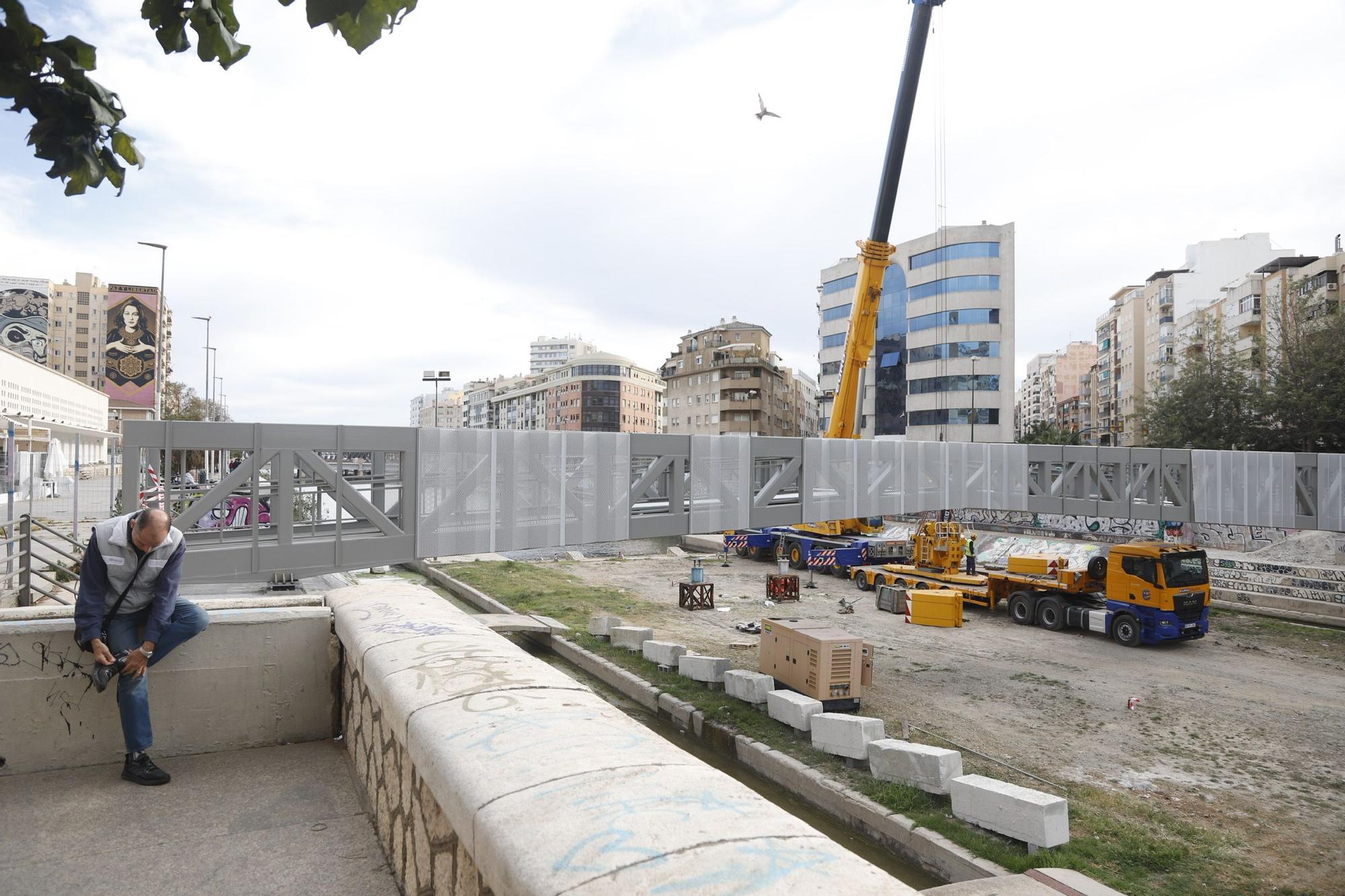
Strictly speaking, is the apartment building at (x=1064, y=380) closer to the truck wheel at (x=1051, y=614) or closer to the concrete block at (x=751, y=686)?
the truck wheel at (x=1051, y=614)

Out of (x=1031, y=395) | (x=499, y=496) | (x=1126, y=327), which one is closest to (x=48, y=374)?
(x=499, y=496)

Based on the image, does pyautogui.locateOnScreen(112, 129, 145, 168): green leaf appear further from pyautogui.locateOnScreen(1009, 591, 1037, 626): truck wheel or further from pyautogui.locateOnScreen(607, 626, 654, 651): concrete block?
pyautogui.locateOnScreen(1009, 591, 1037, 626): truck wheel

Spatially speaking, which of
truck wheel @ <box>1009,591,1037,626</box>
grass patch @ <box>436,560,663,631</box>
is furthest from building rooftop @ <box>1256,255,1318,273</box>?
grass patch @ <box>436,560,663,631</box>

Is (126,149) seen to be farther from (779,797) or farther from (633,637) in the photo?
(633,637)

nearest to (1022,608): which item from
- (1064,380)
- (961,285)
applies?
Answer: (961,285)

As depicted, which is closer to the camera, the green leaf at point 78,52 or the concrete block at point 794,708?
the green leaf at point 78,52

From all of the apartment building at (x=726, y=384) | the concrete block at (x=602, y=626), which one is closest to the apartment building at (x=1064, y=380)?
the apartment building at (x=726, y=384)

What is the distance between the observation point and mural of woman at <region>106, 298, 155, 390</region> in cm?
7169

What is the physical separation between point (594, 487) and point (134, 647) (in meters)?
8.69

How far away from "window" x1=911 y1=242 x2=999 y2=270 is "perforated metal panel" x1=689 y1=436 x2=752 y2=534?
46.3 m

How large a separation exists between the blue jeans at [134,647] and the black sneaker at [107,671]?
→ 37mm

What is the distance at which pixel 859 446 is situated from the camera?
1778 cm

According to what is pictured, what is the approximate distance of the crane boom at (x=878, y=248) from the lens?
24016 millimetres

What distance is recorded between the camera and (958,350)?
5484 centimetres
